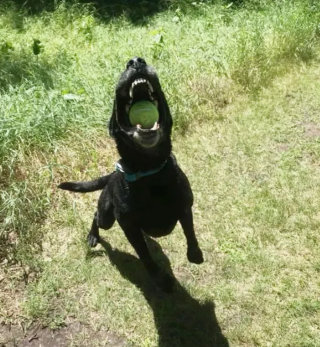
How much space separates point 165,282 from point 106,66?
3050mm

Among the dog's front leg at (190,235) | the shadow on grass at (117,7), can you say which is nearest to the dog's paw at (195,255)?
the dog's front leg at (190,235)

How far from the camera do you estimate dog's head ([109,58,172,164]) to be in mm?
2273

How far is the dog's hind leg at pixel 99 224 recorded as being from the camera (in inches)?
113

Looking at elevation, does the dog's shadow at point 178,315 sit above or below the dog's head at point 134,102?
below

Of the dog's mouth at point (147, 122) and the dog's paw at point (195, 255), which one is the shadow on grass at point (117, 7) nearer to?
the dog's mouth at point (147, 122)

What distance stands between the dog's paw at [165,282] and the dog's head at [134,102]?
30.4 inches

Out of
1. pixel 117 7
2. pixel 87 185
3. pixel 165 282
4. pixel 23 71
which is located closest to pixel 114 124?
pixel 87 185

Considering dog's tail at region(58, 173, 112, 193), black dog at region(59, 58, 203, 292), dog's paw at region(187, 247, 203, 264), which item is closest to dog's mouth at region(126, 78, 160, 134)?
black dog at region(59, 58, 203, 292)

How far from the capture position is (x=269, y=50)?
5.24 metres

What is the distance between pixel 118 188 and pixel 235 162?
5.41ft

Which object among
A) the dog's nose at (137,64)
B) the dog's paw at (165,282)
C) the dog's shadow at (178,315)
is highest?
the dog's nose at (137,64)

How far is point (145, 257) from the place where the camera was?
2.59 m

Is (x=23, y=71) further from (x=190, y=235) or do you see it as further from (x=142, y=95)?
(x=190, y=235)

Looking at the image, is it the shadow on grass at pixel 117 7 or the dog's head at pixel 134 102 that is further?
the shadow on grass at pixel 117 7
